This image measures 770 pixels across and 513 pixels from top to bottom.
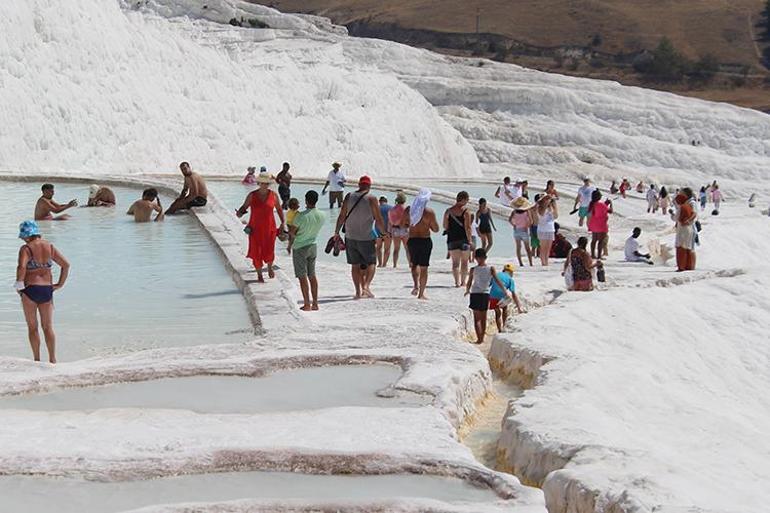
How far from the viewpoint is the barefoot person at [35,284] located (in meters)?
7.24

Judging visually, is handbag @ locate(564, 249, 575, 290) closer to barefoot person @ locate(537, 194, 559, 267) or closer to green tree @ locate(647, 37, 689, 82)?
barefoot person @ locate(537, 194, 559, 267)

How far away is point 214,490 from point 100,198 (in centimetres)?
1243

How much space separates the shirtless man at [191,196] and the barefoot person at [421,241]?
5374 millimetres

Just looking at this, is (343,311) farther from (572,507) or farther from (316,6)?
(316,6)

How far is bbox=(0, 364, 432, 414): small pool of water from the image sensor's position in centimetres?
597

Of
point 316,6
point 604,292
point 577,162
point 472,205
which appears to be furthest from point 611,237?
point 316,6

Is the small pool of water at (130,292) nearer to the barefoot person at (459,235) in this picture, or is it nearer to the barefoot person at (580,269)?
the barefoot person at (459,235)

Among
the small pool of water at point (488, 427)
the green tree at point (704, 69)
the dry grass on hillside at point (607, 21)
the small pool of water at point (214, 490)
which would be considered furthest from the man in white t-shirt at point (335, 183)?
the dry grass on hillside at point (607, 21)

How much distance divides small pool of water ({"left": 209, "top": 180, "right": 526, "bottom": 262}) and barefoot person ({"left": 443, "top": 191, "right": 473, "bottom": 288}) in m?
2.76

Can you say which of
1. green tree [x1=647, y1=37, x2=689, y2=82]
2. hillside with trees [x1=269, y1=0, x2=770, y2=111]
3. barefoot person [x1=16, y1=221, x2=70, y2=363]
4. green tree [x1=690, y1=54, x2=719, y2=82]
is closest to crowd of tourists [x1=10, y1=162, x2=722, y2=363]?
barefoot person [x1=16, y1=221, x2=70, y2=363]

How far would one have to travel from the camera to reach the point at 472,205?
62.7 ft

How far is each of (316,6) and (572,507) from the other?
4359 inches

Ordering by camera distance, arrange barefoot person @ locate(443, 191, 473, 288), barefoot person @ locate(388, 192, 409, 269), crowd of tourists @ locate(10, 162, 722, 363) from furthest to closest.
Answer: barefoot person @ locate(388, 192, 409, 269), barefoot person @ locate(443, 191, 473, 288), crowd of tourists @ locate(10, 162, 722, 363)

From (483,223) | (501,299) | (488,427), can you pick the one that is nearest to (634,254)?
(483,223)
